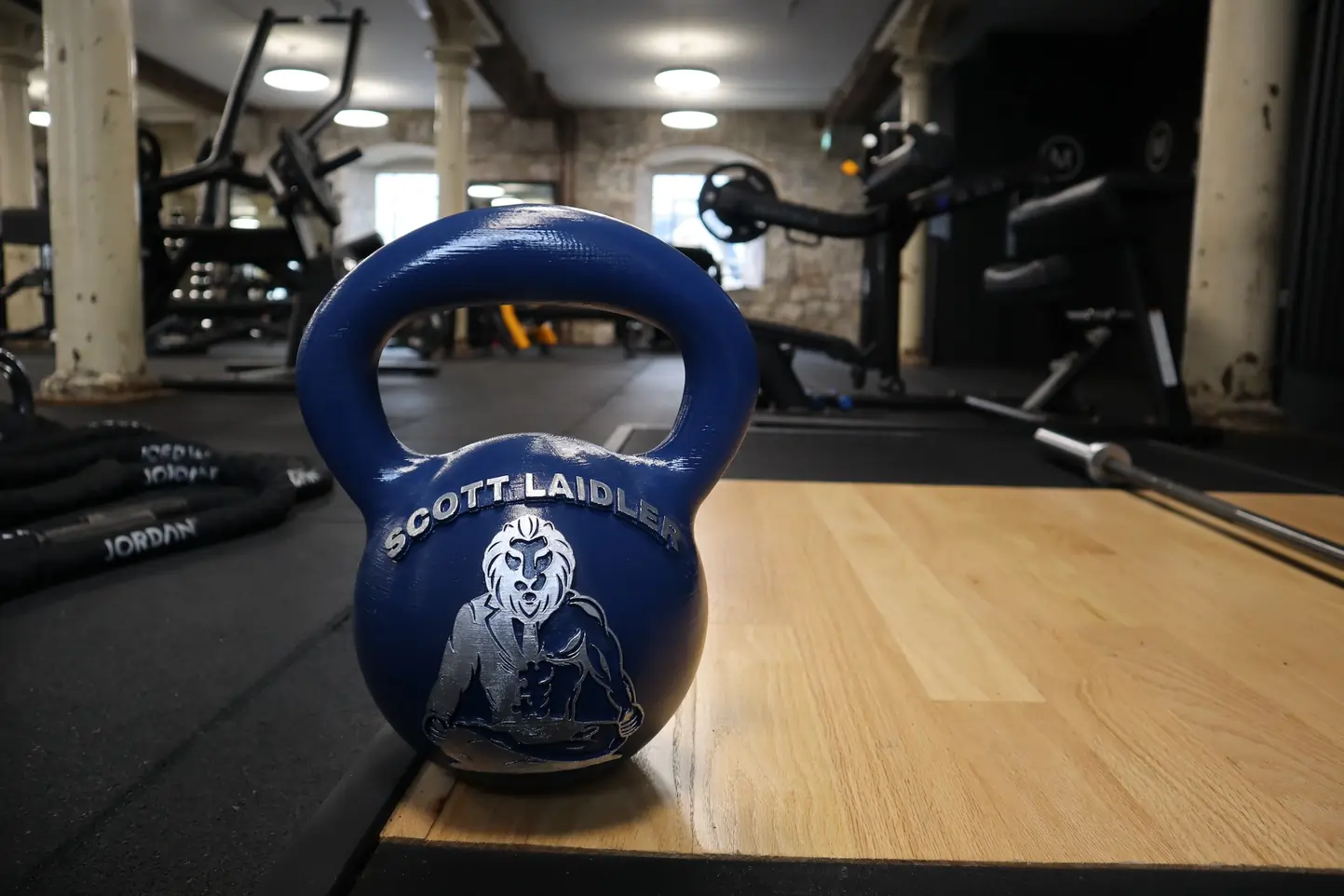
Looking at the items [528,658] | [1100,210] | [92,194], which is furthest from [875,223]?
[528,658]

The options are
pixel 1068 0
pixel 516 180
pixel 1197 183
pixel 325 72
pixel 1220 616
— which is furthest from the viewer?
pixel 516 180

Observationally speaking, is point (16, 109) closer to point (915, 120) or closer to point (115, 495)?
point (915, 120)

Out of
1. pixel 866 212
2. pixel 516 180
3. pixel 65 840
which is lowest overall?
pixel 65 840

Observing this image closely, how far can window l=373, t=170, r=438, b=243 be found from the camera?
11812 millimetres

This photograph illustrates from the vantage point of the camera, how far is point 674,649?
62 cm

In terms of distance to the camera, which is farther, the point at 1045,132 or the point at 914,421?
the point at 1045,132

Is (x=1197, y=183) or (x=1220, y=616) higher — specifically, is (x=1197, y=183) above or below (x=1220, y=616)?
above

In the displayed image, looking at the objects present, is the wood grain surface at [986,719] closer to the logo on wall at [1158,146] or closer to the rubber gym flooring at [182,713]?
the rubber gym flooring at [182,713]

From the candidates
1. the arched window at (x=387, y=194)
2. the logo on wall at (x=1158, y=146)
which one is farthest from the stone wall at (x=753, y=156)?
the logo on wall at (x=1158, y=146)

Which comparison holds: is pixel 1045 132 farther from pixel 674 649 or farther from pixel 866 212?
pixel 674 649

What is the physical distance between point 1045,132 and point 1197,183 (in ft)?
15.7

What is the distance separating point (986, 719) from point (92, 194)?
339 centimetres

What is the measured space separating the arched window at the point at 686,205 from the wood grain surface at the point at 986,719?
9.40m

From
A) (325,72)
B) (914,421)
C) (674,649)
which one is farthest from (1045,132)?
(674,649)
